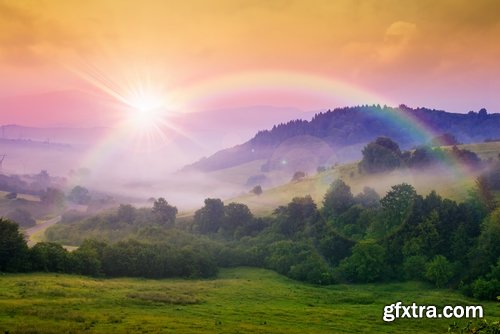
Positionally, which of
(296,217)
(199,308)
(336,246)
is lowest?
(199,308)

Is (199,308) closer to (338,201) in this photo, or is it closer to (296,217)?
(296,217)

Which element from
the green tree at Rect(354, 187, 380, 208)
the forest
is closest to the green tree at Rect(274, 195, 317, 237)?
the forest

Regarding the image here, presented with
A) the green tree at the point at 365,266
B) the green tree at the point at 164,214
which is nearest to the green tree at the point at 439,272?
the green tree at the point at 365,266

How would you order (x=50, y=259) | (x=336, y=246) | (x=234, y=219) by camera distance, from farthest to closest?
1. (x=234, y=219)
2. (x=336, y=246)
3. (x=50, y=259)

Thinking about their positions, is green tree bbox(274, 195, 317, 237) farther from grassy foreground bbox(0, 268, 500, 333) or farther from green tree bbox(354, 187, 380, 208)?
grassy foreground bbox(0, 268, 500, 333)

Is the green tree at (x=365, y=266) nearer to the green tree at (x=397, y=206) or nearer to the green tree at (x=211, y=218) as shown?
the green tree at (x=397, y=206)

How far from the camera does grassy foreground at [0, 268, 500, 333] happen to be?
152 ft

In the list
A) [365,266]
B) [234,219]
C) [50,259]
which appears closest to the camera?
[50,259]

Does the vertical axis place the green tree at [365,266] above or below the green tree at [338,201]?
below

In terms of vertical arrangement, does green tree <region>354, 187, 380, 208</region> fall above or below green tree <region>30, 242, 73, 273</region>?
above

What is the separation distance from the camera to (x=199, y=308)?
60.8 meters

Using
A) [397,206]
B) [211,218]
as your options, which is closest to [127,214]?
[211,218]

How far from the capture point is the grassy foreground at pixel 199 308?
1826 inches

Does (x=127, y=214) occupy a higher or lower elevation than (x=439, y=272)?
higher
